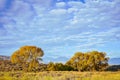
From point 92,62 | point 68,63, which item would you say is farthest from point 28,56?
point 92,62

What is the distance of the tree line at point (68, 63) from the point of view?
62750mm

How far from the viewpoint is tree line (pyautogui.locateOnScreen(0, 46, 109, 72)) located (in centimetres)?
6275

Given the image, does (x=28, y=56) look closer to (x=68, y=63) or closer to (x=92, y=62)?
(x=68, y=63)

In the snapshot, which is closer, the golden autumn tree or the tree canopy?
the golden autumn tree

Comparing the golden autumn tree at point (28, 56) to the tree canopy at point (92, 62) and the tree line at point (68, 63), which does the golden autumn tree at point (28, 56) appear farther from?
the tree canopy at point (92, 62)

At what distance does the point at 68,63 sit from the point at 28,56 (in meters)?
10.5

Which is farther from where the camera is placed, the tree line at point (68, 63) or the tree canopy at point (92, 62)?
the tree canopy at point (92, 62)

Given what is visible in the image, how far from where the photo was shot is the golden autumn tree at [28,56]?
62.6 m

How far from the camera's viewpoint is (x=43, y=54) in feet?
205

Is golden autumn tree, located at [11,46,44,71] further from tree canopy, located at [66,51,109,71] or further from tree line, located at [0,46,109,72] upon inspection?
tree canopy, located at [66,51,109,71]

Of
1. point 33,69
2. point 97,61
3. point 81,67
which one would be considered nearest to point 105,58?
point 97,61

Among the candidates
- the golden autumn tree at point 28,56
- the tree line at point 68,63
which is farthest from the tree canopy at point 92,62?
the golden autumn tree at point 28,56

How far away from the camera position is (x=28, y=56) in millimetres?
63688

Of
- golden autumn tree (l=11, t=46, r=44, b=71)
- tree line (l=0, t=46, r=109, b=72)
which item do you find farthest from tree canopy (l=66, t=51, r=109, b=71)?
golden autumn tree (l=11, t=46, r=44, b=71)
